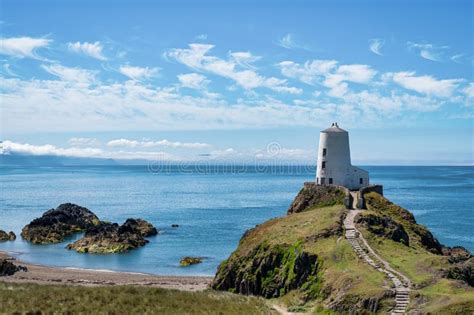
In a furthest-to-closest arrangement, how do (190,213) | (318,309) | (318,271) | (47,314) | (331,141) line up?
(190,213) → (331,141) → (318,271) → (318,309) → (47,314)

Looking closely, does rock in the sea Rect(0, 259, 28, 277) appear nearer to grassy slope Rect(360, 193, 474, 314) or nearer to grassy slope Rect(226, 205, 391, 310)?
grassy slope Rect(226, 205, 391, 310)

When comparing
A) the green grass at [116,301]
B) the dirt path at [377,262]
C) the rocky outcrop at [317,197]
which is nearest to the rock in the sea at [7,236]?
the rocky outcrop at [317,197]

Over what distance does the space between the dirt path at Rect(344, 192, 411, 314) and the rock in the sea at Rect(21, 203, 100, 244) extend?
2167 inches

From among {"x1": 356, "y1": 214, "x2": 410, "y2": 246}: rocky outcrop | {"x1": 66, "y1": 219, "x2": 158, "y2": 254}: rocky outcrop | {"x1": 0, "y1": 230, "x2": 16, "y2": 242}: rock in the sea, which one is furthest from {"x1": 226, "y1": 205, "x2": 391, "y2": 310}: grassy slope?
{"x1": 0, "y1": 230, "x2": 16, "y2": 242}: rock in the sea

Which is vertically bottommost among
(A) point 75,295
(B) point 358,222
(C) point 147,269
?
(C) point 147,269

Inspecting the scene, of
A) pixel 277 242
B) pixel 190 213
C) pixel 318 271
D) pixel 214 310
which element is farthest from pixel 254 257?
pixel 190 213

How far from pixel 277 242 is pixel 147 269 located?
25850mm

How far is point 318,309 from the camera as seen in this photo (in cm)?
Answer: 3544

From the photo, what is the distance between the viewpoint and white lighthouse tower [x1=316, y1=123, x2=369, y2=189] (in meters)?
63.0

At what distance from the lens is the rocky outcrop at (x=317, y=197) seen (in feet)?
188

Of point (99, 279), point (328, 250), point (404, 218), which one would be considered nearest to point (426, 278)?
point (328, 250)

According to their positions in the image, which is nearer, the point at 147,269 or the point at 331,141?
the point at 331,141

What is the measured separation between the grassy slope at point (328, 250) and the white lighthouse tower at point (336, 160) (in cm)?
690

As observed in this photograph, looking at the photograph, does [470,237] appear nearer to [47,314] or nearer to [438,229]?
[438,229]
